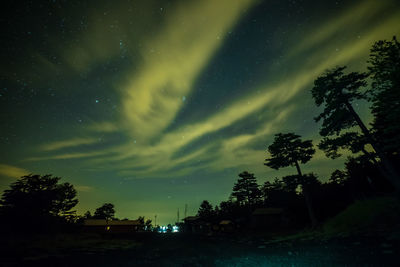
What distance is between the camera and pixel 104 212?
102000mm

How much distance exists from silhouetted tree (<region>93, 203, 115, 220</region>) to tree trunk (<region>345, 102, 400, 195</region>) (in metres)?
114

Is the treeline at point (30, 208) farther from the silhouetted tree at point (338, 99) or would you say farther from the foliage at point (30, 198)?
the silhouetted tree at point (338, 99)

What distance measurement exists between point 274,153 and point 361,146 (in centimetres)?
1143

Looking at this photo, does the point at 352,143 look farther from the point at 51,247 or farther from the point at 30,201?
the point at 30,201

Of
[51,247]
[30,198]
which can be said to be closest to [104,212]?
[30,198]

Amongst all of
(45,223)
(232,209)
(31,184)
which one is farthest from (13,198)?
(232,209)

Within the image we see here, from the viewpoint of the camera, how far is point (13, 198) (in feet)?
137

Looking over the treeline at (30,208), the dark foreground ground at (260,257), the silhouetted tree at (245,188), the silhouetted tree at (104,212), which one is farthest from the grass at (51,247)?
the silhouetted tree at (104,212)

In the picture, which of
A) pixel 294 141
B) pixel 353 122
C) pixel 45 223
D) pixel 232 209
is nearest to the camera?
pixel 353 122

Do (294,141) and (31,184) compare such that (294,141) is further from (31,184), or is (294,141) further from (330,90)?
(31,184)

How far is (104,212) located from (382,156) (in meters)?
116

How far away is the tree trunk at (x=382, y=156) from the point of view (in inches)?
615

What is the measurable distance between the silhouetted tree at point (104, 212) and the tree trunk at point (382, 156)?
114 meters

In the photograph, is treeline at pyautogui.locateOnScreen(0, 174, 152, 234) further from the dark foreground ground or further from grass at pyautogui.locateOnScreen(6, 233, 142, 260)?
the dark foreground ground
